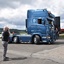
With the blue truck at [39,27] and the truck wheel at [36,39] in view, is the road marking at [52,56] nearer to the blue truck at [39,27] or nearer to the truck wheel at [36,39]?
the truck wheel at [36,39]

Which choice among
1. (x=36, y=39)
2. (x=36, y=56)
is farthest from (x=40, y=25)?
(x=36, y=56)

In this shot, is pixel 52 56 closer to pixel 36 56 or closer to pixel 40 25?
pixel 36 56

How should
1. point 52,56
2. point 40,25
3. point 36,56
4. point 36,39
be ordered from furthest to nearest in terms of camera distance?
point 40,25 < point 36,39 < point 36,56 < point 52,56

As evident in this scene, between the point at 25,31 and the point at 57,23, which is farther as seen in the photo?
the point at 57,23

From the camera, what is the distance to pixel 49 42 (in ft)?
98.6

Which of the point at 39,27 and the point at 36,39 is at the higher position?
the point at 39,27

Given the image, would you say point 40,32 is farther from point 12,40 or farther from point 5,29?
point 5,29

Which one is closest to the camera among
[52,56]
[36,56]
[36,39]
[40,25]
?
[52,56]

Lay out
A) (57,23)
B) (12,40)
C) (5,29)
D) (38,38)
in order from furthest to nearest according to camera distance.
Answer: (57,23), (12,40), (38,38), (5,29)

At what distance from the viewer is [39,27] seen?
29516mm

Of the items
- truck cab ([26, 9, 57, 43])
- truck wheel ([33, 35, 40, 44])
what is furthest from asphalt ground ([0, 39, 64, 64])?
truck cab ([26, 9, 57, 43])

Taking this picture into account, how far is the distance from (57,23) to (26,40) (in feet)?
19.2

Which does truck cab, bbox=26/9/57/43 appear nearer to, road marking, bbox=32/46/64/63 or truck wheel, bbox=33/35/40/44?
truck wheel, bbox=33/35/40/44

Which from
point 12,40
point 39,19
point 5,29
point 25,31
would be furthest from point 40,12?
point 5,29
